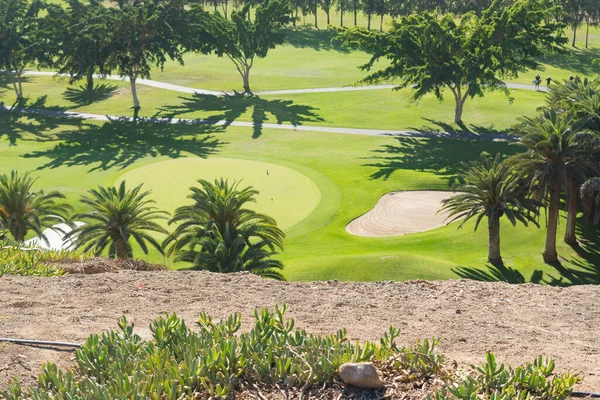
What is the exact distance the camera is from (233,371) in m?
11.6

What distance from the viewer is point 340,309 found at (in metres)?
16.3

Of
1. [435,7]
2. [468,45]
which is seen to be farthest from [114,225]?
[435,7]

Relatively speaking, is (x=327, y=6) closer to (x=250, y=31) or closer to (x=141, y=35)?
(x=250, y=31)

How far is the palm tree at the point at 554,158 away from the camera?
114ft

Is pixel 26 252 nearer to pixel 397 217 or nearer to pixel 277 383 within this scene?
pixel 277 383

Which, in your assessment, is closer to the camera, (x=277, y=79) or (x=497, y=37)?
(x=497, y=37)

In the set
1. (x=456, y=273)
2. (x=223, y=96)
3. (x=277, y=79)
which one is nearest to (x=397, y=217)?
(x=456, y=273)

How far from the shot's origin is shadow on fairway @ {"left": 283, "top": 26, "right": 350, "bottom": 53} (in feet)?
362

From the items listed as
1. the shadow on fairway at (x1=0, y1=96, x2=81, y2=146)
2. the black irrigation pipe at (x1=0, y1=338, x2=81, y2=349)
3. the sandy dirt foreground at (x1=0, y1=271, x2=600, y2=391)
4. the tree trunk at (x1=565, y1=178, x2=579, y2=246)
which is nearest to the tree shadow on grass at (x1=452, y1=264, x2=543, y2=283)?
the tree trunk at (x1=565, y1=178, x2=579, y2=246)

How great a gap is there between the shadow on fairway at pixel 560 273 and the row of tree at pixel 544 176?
75cm

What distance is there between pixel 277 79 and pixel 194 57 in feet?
66.3

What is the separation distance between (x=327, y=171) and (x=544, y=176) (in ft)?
69.7

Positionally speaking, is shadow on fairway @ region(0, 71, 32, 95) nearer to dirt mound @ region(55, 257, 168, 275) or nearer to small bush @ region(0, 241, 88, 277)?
small bush @ region(0, 241, 88, 277)

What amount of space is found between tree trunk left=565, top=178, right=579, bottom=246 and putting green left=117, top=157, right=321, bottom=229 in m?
14.5
